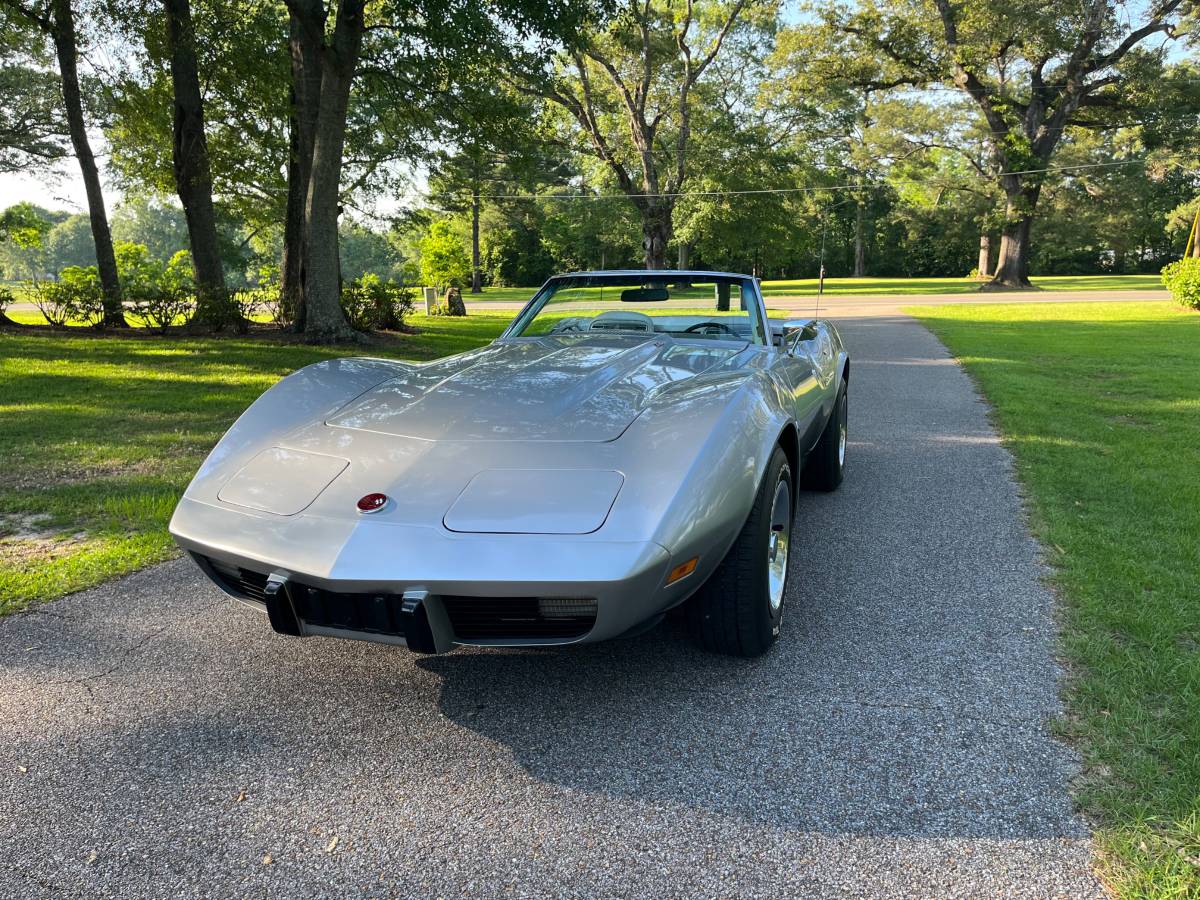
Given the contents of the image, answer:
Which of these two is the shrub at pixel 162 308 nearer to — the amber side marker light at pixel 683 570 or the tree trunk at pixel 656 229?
the amber side marker light at pixel 683 570

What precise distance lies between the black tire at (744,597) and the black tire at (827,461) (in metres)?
2.04

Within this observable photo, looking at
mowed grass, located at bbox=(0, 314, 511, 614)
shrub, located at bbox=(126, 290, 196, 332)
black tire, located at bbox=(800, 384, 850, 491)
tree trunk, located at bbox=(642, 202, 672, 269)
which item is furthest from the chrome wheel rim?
tree trunk, located at bbox=(642, 202, 672, 269)

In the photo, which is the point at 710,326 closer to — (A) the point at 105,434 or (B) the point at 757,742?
(B) the point at 757,742

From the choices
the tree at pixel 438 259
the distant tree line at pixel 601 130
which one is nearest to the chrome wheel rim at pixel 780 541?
the distant tree line at pixel 601 130

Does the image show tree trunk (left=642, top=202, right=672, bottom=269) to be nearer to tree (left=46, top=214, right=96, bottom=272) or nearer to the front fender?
the front fender

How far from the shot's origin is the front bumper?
197 centimetres

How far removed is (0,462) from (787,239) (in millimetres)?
37807

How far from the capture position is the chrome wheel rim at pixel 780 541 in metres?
2.84

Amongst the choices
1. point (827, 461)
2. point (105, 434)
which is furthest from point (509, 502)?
point (105, 434)

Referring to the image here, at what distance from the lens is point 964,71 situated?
2891cm

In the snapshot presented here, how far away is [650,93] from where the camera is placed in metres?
30.3

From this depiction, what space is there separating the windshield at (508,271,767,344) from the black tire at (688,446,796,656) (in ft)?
5.18

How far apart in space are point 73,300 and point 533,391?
1451 centimetres

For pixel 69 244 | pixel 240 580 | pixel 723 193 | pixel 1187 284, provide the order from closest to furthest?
pixel 240 580 < pixel 1187 284 < pixel 723 193 < pixel 69 244
